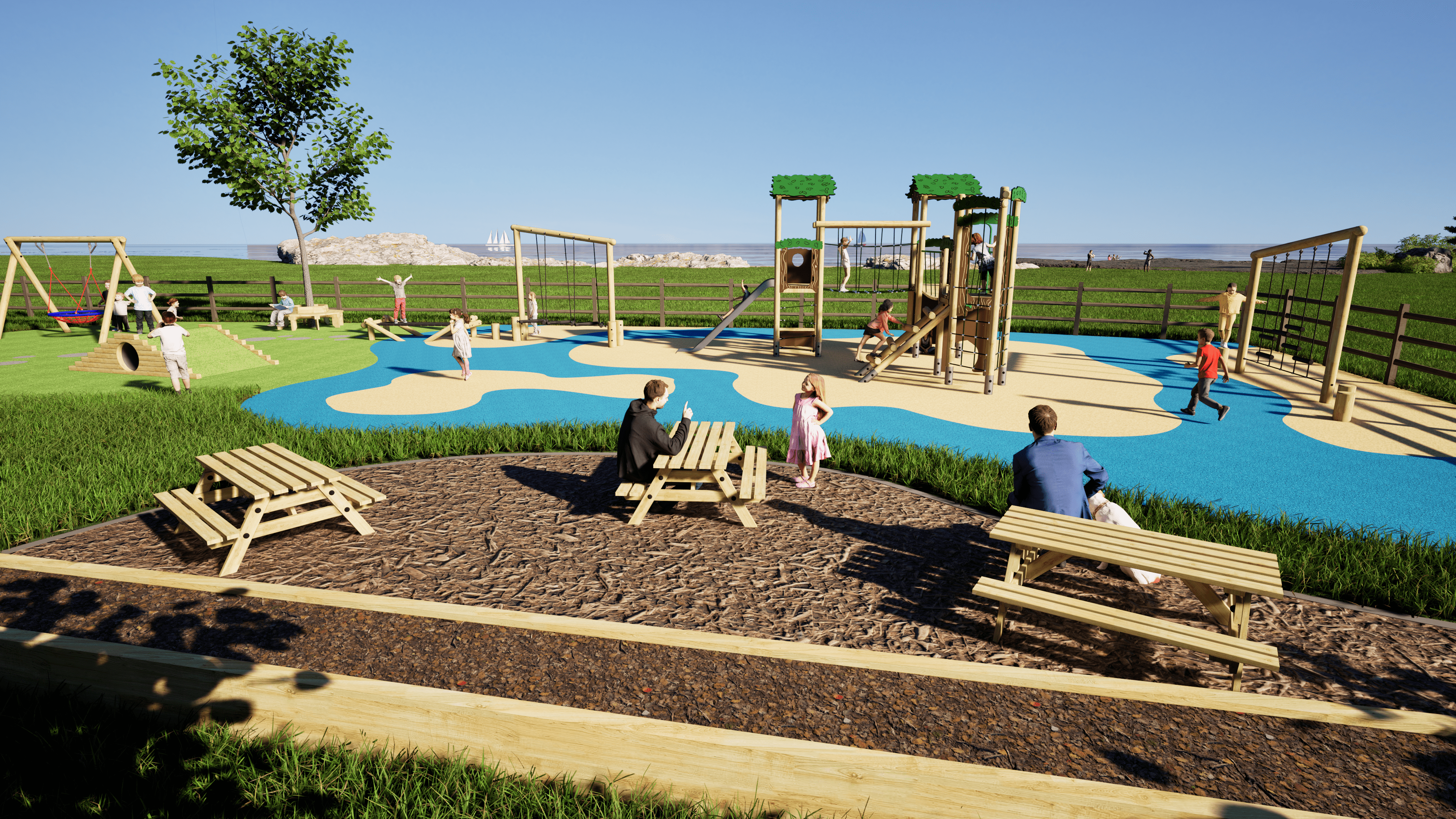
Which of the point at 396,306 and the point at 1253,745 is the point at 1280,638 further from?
the point at 396,306

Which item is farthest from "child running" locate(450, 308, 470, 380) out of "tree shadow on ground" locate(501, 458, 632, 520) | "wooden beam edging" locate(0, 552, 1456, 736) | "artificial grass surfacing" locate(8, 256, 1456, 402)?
"wooden beam edging" locate(0, 552, 1456, 736)

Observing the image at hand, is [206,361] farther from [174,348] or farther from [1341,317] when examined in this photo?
[1341,317]

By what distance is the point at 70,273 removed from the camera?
4859 centimetres

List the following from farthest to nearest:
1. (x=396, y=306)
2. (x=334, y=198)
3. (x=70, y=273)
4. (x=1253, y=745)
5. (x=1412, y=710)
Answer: (x=70, y=273) → (x=334, y=198) → (x=396, y=306) → (x=1412, y=710) → (x=1253, y=745)

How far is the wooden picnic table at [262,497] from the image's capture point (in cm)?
561

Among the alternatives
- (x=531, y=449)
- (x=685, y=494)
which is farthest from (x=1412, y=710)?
(x=531, y=449)

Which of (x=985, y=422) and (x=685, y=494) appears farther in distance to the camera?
(x=985, y=422)

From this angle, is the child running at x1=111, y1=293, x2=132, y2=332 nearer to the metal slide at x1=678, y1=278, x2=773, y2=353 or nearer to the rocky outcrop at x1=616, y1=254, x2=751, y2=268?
the metal slide at x1=678, y1=278, x2=773, y2=353

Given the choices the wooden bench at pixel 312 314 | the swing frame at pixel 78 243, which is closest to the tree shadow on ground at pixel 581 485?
the swing frame at pixel 78 243

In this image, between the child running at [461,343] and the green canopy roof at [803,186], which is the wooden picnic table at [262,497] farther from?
the green canopy roof at [803,186]

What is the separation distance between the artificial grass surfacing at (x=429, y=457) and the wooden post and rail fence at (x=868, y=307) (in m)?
7.53

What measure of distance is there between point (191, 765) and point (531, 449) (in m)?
5.96

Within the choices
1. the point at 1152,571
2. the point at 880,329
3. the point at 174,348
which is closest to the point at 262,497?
the point at 1152,571

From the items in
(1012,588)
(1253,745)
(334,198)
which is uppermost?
(334,198)
